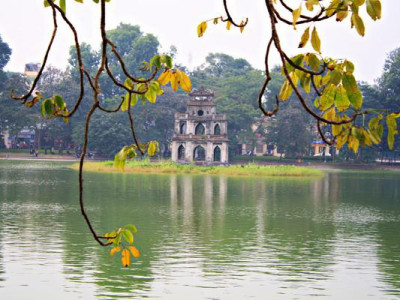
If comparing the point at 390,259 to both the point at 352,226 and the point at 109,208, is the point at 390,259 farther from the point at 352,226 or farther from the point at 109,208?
the point at 109,208

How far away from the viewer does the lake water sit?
13.3 m

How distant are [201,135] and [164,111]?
1467 centimetres

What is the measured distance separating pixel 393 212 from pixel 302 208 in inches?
142

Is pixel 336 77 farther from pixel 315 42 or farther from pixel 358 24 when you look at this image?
pixel 358 24

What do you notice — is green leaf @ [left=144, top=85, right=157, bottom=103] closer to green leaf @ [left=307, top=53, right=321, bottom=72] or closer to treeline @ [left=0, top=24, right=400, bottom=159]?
green leaf @ [left=307, top=53, right=321, bottom=72]

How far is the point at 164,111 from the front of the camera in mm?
85312

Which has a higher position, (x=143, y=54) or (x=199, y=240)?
(x=143, y=54)

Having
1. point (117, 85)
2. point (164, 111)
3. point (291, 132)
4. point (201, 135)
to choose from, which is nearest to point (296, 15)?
point (117, 85)

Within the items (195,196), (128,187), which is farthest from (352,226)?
(128,187)

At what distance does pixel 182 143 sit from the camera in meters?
71.9

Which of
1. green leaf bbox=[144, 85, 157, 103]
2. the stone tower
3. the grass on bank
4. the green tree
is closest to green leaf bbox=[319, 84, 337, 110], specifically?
green leaf bbox=[144, 85, 157, 103]

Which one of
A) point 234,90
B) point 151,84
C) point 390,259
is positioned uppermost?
point 234,90

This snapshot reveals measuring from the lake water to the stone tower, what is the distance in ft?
117

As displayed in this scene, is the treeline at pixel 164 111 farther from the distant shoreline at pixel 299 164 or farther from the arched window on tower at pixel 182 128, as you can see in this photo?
the arched window on tower at pixel 182 128
